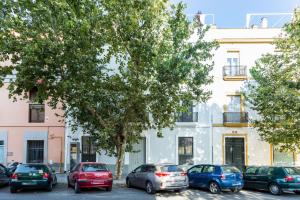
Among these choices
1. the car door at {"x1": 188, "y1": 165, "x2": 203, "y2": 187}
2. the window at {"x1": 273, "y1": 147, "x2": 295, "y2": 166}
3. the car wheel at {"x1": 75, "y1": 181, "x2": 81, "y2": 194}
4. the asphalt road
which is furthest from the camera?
the window at {"x1": 273, "y1": 147, "x2": 295, "y2": 166}

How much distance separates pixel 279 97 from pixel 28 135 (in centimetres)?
1934

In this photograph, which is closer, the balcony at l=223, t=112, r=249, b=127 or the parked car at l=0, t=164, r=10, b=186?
the parked car at l=0, t=164, r=10, b=186

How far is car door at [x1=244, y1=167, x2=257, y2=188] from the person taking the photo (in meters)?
15.7

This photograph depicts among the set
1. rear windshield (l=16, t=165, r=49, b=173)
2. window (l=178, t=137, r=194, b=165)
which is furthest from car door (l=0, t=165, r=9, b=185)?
window (l=178, t=137, r=194, b=165)

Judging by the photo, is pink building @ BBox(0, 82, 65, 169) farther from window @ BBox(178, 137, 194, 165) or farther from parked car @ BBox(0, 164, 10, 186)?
window @ BBox(178, 137, 194, 165)

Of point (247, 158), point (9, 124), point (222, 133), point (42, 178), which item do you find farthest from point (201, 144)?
point (9, 124)

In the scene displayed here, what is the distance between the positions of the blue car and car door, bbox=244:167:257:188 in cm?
105

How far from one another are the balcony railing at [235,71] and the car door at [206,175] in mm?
9684

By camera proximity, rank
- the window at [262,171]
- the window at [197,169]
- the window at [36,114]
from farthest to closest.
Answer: the window at [36,114] → the window at [197,169] → the window at [262,171]

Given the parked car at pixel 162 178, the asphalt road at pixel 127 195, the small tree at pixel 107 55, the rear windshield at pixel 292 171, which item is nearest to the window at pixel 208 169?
the asphalt road at pixel 127 195

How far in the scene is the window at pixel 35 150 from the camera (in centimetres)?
2511

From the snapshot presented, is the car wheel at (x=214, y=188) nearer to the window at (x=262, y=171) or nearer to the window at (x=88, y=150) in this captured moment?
the window at (x=262, y=171)

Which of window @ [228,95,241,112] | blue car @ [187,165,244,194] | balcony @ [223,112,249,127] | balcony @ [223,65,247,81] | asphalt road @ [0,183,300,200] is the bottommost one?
asphalt road @ [0,183,300,200]

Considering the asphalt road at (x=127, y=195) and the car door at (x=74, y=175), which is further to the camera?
the car door at (x=74, y=175)
